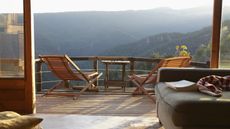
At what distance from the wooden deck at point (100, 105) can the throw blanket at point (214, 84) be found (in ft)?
3.61

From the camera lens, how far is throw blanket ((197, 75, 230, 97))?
301 centimetres

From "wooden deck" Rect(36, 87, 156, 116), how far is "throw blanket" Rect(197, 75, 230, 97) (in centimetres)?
110

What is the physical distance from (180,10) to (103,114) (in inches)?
217

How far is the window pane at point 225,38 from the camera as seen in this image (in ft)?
13.4

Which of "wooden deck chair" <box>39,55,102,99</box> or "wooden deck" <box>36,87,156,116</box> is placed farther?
"wooden deck chair" <box>39,55,102,99</box>

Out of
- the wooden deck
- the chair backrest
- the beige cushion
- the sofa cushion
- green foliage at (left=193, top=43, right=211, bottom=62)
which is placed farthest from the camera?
green foliage at (left=193, top=43, right=211, bottom=62)

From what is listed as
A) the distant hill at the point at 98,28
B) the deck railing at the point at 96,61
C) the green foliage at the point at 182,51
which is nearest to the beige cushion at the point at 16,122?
the deck railing at the point at 96,61

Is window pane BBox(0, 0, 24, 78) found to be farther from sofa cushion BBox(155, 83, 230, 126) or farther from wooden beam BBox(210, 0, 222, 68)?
wooden beam BBox(210, 0, 222, 68)

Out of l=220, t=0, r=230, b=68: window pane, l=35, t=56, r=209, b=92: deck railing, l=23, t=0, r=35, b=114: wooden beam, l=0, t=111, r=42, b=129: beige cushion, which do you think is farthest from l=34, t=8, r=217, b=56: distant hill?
l=0, t=111, r=42, b=129: beige cushion

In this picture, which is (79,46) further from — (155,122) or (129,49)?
(155,122)

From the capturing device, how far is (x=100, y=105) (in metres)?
4.64

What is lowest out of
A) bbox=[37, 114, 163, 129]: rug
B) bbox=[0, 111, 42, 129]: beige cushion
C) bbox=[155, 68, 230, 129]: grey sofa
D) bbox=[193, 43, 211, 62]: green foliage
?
bbox=[37, 114, 163, 129]: rug

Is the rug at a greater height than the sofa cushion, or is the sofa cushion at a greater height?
the sofa cushion

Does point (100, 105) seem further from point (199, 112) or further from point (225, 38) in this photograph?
point (199, 112)
